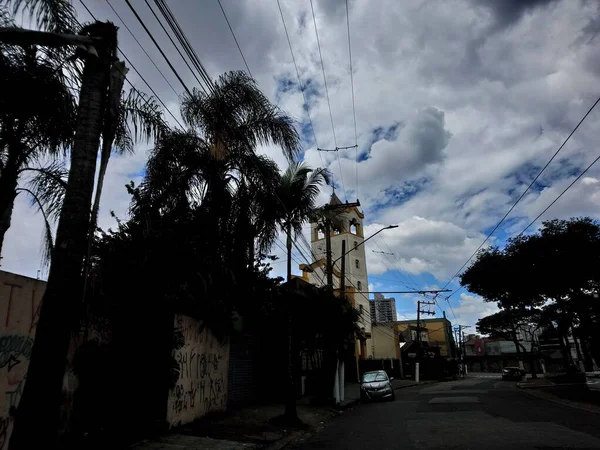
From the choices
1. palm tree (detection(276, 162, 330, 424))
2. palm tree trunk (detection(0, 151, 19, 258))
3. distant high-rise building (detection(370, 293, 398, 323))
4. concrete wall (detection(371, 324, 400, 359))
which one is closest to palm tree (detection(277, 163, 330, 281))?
palm tree (detection(276, 162, 330, 424))

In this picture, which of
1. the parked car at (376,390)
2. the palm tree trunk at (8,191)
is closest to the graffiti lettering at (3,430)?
the palm tree trunk at (8,191)

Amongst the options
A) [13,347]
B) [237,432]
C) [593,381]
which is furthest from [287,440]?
[593,381]

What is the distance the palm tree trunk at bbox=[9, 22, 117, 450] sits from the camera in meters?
3.92

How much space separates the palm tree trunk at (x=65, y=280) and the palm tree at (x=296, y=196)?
875 cm

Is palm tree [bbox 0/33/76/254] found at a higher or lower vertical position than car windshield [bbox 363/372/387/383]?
higher

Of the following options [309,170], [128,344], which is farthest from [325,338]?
[128,344]

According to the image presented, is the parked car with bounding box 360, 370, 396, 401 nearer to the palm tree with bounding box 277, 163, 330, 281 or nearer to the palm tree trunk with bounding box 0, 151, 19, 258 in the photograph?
the palm tree with bounding box 277, 163, 330, 281

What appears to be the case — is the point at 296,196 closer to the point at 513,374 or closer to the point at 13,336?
the point at 13,336

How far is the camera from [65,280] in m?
4.29

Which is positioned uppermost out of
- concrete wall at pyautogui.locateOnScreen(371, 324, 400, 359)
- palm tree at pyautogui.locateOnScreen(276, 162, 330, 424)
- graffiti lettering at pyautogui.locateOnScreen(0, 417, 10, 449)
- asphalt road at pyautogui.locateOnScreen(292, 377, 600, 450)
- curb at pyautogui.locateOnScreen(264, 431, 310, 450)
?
palm tree at pyautogui.locateOnScreen(276, 162, 330, 424)

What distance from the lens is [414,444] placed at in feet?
27.6

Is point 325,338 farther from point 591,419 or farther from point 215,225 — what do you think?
point 591,419

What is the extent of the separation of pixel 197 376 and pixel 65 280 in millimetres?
7377

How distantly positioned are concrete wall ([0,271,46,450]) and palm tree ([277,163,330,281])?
7.91 m
